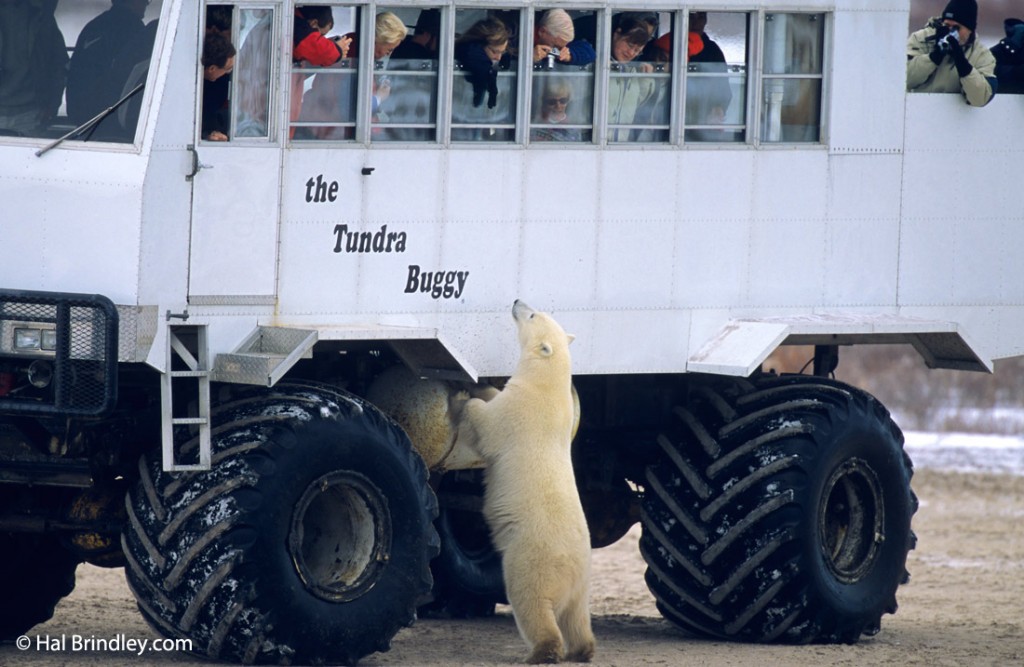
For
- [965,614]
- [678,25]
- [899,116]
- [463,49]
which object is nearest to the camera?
[463,49]

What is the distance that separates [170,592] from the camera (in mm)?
8078

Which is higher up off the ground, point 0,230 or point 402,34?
point 402,34

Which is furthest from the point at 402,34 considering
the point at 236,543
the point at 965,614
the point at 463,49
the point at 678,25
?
the point at 965,614

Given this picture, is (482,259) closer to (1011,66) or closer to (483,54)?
(483,54)

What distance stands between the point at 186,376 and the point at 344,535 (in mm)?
1043

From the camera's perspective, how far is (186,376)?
27.6 ft

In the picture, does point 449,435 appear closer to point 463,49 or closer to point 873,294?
point 463,49

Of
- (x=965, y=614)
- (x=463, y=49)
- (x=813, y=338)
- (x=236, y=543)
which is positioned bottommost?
(x=965, y=614)

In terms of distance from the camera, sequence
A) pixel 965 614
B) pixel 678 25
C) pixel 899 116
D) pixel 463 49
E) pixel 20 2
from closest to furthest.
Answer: pixel 20 2, pixel 463 49, pixel 678 25, pixel 899 116, pixel 965 614

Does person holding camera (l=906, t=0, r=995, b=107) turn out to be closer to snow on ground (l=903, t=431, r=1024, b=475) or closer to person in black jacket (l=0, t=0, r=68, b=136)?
person in black jacket (l=0, t=0, r=68, b=136)

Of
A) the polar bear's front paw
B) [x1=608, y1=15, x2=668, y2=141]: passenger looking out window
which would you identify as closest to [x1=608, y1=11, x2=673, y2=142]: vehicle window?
[x1=608, y1=15, x2=668, y2=141]: passenger looking out window

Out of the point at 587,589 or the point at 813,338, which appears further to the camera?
the point at 813,338

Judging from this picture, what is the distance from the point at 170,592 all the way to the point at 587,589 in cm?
199

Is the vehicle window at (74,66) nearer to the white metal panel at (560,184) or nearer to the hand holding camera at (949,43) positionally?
the white metal panel at (560,184)
